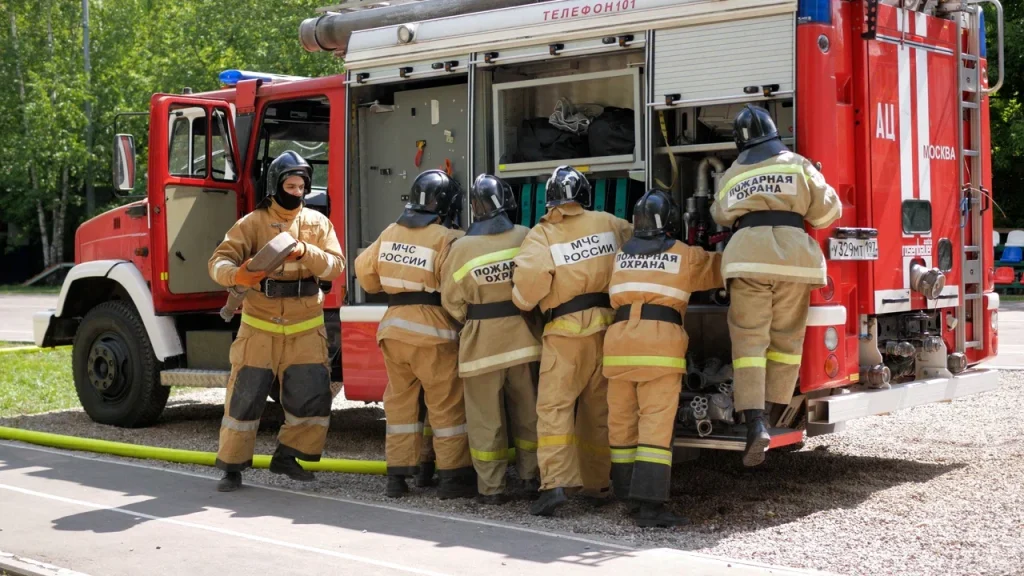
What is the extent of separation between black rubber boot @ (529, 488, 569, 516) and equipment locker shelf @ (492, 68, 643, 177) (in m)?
1.91

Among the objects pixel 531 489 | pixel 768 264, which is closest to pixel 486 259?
pixel 531 489

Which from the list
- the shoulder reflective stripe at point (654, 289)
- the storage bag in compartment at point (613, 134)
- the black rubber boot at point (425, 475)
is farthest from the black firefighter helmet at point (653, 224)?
the black rubber boot at point (425, 475)

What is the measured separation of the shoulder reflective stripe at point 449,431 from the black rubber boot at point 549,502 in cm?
73

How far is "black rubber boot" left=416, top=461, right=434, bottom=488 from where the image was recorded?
7.23 m

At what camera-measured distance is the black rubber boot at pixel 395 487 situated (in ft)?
23.0

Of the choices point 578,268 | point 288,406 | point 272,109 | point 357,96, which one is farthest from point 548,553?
point 272,109

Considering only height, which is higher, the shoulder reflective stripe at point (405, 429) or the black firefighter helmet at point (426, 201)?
the black firefighter helmet at point (426, 201)

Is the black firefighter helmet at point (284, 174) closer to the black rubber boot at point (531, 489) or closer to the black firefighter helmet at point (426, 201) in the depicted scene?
the black firefighter helmet at point (426, 201)

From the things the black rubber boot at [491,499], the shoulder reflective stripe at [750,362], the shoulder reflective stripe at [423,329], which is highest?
the shoulder reflective stripe at [423,329]

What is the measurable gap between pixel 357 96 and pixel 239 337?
6.50 feet

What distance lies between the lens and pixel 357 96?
8.30 m

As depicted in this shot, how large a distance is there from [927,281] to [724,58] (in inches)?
69.5

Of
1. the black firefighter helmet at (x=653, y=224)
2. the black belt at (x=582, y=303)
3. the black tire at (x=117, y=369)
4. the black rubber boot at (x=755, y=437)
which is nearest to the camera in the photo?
the black rubber boot at (x=755, y=437)

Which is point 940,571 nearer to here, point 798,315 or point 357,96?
point 798,315
